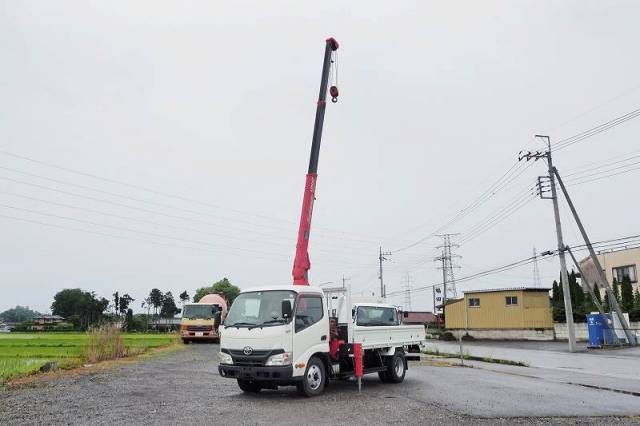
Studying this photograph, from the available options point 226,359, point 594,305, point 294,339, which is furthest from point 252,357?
point 594,305

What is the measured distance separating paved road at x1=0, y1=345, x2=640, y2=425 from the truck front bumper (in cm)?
42

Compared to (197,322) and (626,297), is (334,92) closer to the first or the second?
(197,322)

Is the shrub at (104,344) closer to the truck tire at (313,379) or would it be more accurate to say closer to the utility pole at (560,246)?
the truck tire at (313,379)

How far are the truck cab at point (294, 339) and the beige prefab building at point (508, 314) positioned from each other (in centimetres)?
3478

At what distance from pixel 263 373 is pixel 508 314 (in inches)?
1627

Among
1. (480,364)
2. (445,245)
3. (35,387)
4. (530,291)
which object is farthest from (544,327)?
(35,387)

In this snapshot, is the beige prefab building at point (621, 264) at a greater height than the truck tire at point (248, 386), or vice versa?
the beige prefab building at point (621, 264)

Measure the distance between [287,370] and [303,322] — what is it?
42.3 inches

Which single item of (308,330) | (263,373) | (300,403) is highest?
(308,330)

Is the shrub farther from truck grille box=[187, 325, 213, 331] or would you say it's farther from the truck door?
the truck door

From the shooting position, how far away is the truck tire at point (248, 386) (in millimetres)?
12163

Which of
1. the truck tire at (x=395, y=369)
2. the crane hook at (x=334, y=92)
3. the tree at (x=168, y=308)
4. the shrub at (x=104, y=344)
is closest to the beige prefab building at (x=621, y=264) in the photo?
the crane hook at (x=334, y=92)

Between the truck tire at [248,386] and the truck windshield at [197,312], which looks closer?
the truck tire at [248,386]

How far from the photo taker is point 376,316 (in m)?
14.2
